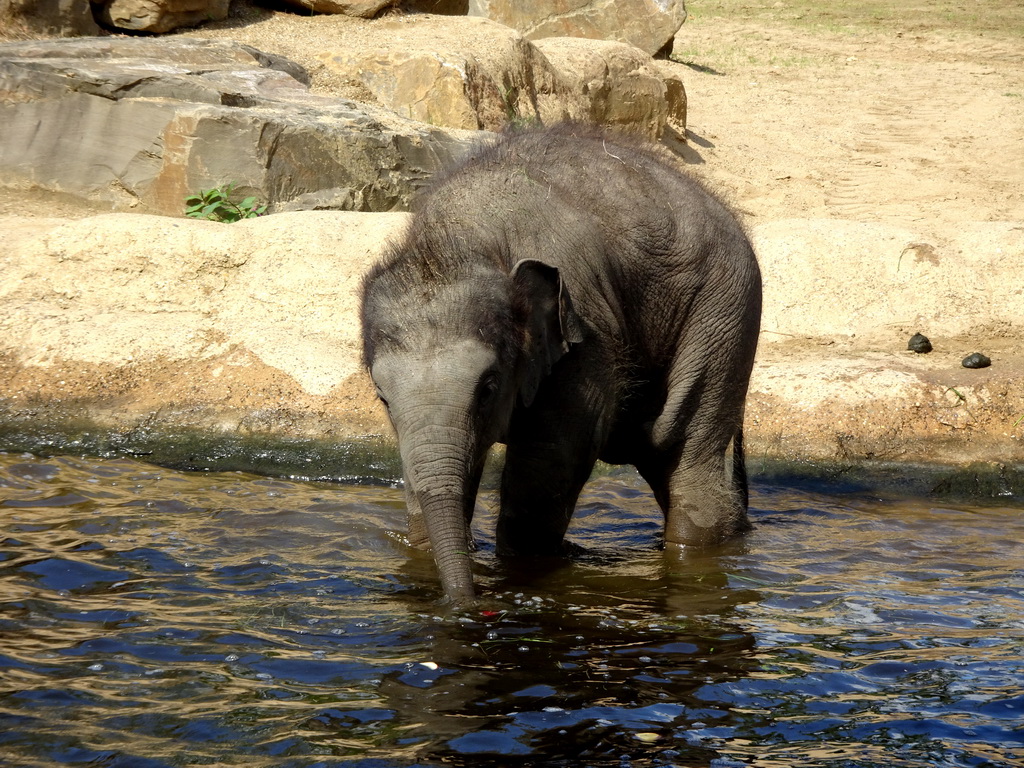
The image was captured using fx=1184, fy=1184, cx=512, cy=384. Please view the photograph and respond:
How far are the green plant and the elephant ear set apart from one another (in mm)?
6179

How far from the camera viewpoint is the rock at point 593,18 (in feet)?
57.9

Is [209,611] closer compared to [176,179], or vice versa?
[209,611]

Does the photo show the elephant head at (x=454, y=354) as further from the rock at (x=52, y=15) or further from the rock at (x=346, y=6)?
the rock at (x=346, y=6)

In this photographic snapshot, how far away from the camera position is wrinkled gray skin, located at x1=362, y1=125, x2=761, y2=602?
4.27 meters

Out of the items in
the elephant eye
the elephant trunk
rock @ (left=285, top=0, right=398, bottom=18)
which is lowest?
the elephant trunk

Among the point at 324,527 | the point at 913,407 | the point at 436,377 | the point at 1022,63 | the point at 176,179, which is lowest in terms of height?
the point at 324,527

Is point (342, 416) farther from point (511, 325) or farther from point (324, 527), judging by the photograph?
point (511, 325)

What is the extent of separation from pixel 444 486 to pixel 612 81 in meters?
11.5

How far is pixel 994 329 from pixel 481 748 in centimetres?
663

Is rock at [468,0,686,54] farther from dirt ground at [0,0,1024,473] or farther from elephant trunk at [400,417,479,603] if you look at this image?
elephant trunk at [400,417,479,603]

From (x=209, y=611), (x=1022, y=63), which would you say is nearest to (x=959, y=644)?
(x=209, y=611)

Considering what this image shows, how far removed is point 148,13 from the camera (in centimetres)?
1298

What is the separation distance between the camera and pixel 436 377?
4227mm

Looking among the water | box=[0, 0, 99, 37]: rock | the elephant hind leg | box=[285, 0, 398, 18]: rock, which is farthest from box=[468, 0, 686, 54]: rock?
the elephant hind leg
